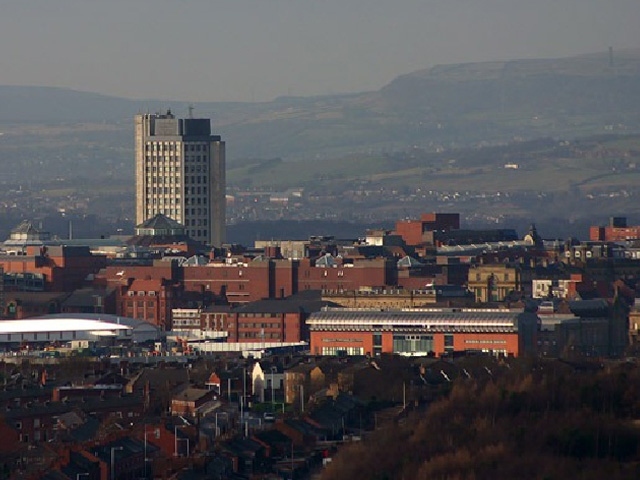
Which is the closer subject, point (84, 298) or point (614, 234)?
point (84, 298)

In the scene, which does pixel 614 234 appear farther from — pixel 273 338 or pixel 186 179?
pixel 273 338

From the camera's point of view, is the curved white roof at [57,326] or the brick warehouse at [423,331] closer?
the brick warehouse at [423,331]

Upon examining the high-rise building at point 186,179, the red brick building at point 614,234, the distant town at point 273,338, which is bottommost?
the distant town at point 273,338

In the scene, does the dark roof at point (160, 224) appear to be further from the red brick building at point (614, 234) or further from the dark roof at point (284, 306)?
the dark roof at point (284, 306)

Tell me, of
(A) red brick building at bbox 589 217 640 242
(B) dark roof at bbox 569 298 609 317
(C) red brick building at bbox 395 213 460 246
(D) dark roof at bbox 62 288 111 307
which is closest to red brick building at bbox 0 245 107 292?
(D) dark roof at bbox 62 288 111 307

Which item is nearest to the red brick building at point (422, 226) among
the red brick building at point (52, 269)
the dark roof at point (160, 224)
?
the dark roof at point (160, 224)

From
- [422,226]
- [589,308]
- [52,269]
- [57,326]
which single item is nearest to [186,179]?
[422,226]

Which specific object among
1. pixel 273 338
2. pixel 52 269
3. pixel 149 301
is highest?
pixel 52 269
